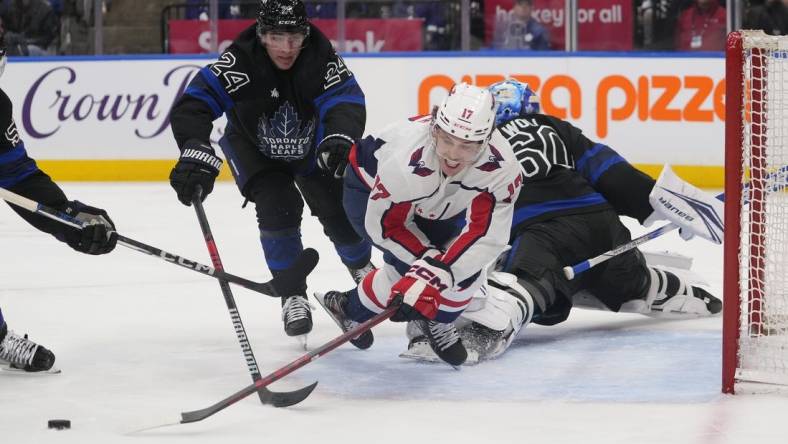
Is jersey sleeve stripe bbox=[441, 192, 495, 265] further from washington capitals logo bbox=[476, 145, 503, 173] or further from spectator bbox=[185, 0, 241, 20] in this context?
spectator bbox=[185, 0, 241, 20]

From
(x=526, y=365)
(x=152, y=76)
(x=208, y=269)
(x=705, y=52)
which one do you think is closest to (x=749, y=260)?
(x=526, y=365)

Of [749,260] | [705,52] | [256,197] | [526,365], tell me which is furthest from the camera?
[705,52]

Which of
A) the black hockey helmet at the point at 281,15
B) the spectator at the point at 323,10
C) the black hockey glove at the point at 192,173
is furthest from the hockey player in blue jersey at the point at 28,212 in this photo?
the spectator at the point at 323,10

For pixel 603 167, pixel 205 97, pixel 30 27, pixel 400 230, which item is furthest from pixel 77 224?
pixel 30 27

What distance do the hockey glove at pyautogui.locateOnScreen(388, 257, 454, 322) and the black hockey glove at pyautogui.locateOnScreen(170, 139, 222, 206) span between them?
62 centimetres

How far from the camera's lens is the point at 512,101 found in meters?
4.27

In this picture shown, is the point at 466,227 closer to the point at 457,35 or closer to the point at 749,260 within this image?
the point at 749,260

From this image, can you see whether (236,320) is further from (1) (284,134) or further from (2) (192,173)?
(1) (284,134)

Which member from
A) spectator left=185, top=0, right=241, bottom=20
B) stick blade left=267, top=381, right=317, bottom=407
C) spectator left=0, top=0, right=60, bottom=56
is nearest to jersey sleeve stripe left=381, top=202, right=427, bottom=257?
stick blade left=267, top=381, right=317, bottom=407

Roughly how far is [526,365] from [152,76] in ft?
17.1

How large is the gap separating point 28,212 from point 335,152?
0.85 m

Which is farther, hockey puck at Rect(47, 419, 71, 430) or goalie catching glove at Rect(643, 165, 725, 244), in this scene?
goalie catching glove at Rect(643, 165, 725, 244)

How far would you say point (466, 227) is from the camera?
134 inches

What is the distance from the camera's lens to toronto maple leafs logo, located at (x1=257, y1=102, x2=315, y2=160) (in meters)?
3.97
